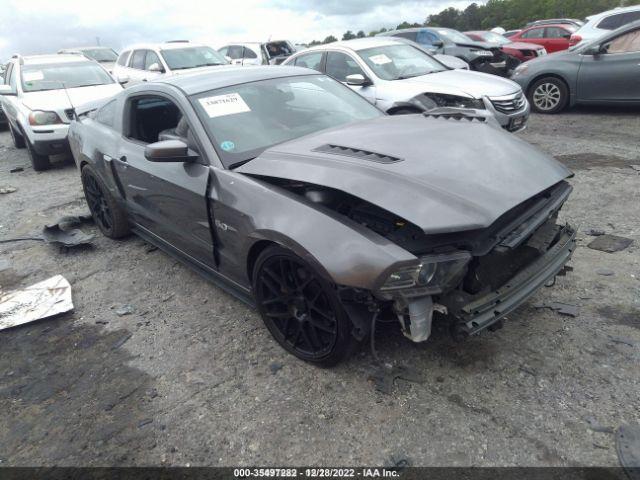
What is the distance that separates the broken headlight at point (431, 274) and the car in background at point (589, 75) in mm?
7072

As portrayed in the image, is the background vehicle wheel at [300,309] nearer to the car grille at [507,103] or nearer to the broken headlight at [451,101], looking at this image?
the broken headlight at [451,101]

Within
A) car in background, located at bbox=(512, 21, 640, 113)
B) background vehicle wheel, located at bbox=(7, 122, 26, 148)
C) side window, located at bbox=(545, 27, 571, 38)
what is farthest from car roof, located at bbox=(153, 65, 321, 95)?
side window, located at bbox=(545, 27, 571, 38)

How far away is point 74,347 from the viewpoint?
3.11 metres

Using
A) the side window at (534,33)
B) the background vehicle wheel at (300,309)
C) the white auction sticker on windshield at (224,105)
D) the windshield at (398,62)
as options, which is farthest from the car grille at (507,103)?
the side window at (534,33)

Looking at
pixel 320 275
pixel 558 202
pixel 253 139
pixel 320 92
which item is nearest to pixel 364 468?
pixel 320 275

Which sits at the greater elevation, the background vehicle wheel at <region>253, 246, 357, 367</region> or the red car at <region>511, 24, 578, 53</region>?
the red car at <region>511, 24, 578, 53</region>

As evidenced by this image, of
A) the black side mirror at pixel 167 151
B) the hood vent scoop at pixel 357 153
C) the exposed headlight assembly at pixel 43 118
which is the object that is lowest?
the exposed headlight assembly at pixel 43 118

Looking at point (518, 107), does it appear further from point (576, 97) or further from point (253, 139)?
point (253, 139)

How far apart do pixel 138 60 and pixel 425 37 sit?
742 centimetres

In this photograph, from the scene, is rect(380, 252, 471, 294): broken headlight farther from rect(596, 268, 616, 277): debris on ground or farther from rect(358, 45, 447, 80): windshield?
rect(358, 45, 447, 80): windshield

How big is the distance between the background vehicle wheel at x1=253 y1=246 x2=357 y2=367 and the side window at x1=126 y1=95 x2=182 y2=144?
1910mm

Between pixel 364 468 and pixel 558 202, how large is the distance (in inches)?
70.3

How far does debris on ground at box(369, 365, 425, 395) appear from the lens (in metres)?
2.44

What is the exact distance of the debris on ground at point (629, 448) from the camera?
1.88 metres
